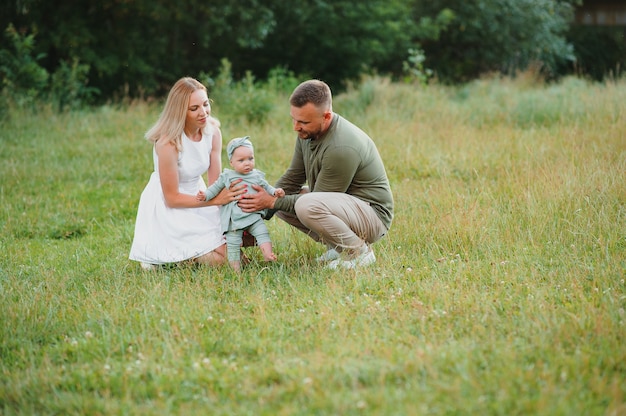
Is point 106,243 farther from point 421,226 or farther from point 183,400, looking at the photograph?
point 183,400

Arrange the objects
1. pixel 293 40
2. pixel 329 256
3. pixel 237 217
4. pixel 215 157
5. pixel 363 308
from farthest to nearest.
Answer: pixel 293 40 → pixel 215 157 → pixel 329 256 → pixel 237 217 → pixel 363 308

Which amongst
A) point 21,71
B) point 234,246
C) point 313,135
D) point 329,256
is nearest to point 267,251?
point 234,246

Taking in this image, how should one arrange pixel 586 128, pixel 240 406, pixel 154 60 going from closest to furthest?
1. pixel 240 406
2. pixel 586 128
3. pixel 154 60

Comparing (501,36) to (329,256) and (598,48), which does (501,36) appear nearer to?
(598,48)

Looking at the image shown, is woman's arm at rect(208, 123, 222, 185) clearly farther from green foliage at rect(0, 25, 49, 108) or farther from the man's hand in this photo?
green foliage at rect(0, 25, 49, 108)

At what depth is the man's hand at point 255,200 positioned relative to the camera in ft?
17.1

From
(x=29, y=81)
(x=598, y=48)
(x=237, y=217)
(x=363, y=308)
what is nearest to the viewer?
(x=363, y=308)

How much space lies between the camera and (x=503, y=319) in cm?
411

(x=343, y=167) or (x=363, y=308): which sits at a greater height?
(x=343, y=167)

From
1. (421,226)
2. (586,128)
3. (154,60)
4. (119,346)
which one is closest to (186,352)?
(119,346)

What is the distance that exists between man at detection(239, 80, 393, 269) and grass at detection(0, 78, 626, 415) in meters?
0.25

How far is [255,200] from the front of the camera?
521cm

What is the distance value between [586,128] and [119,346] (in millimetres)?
7756

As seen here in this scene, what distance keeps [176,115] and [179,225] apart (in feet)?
2.88
